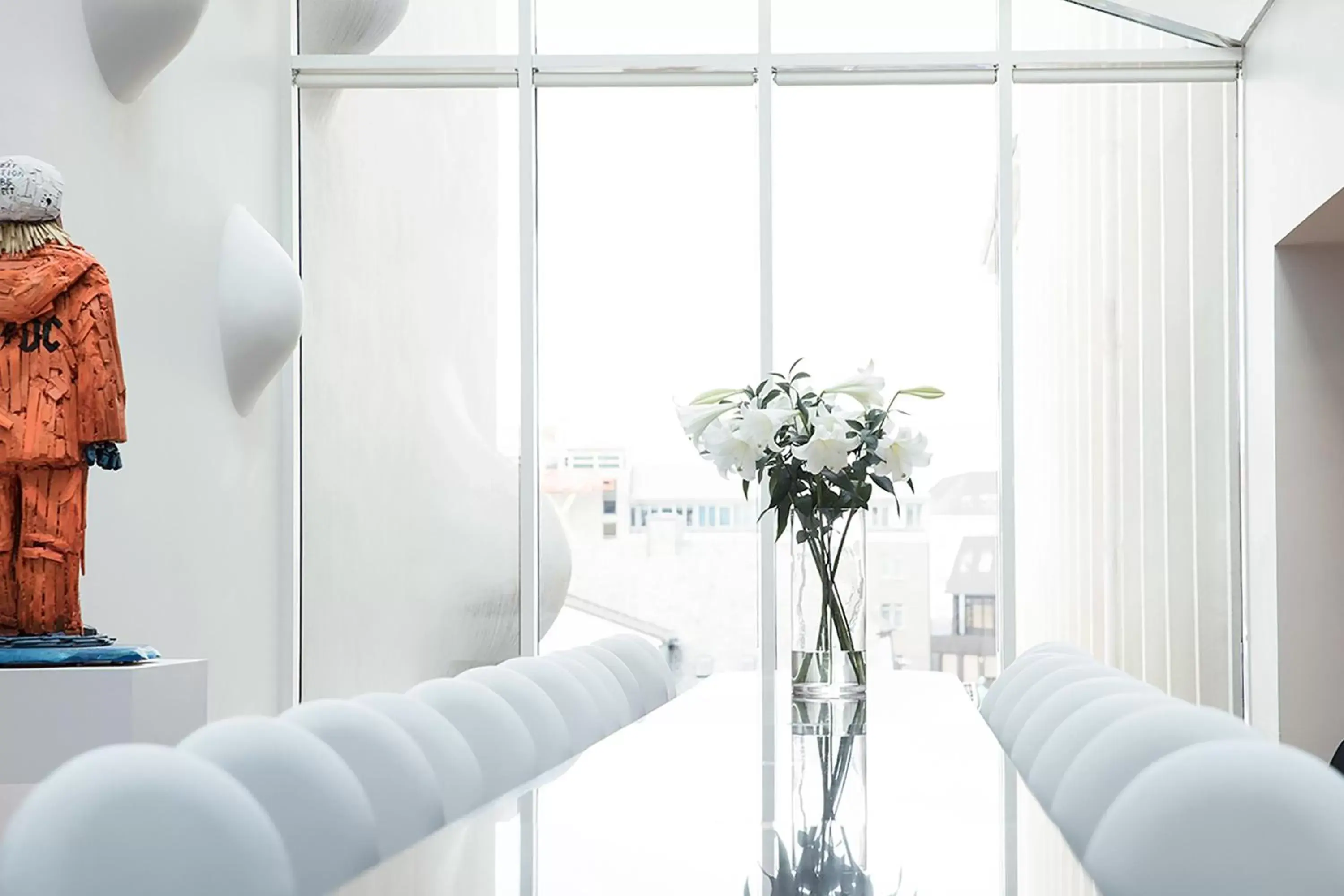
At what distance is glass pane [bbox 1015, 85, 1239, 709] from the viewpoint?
216 inches

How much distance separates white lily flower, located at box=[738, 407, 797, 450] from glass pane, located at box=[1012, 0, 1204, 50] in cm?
369

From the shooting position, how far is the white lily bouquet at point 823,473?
99.6 inches

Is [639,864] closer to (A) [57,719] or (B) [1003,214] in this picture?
(A) [57,719]

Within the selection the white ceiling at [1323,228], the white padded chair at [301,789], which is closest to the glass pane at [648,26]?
the white ceiling at [1323,228]

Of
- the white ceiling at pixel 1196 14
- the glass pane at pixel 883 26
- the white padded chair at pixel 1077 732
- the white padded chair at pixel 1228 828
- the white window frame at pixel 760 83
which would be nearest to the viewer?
the white padded chair at pixel 1228 828

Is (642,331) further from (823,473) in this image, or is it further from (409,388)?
(823,473)

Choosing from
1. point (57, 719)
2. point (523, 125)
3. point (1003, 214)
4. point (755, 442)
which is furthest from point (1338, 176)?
point (57, 719)

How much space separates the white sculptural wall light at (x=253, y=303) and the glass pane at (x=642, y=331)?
3.79 ft

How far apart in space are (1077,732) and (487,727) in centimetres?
75

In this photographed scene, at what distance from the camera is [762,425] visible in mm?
2518

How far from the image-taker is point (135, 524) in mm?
4348

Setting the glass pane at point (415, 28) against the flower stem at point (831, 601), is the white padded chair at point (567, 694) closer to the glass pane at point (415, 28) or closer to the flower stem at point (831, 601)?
the flower stem at point (831, 601)

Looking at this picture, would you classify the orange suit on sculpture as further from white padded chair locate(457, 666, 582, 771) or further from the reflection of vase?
the reflection of vase

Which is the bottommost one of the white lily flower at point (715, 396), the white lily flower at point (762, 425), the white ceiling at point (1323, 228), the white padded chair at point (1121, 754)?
the white padded chair at point (1121, 754)
